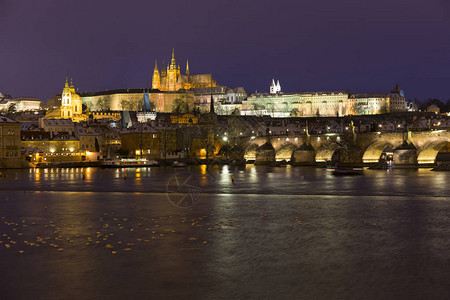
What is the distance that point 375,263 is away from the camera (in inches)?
504

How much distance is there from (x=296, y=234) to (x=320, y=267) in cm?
421

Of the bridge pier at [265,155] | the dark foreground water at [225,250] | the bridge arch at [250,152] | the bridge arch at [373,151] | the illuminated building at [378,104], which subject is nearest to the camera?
the dark foreground water at [225,250]

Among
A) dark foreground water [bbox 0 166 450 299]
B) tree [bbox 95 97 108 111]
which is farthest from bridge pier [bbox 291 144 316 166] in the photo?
tree [bbox 95 97 108 111]

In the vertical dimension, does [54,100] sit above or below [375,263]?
above

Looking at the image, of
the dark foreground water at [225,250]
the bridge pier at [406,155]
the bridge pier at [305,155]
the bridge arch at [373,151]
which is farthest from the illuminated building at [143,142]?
the dark foreground water at [225,250]

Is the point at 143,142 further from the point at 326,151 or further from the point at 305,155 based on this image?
the point at 326,151

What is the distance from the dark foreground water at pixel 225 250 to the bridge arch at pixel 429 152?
1501 inches

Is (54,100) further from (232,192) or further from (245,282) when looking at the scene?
(245,282)

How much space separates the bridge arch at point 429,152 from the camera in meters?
61.5

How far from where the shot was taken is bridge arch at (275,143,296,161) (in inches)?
3202

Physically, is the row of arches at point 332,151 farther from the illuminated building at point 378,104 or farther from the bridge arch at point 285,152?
the illuminated building at point 378,104

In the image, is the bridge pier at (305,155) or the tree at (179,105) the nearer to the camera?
the bridge pier at (305,155)

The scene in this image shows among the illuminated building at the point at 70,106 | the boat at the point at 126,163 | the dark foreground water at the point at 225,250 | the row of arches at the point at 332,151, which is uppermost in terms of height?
the illuminated building at the point at 70,106

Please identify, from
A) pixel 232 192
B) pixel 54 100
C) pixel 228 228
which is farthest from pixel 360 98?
pixel 228 228
